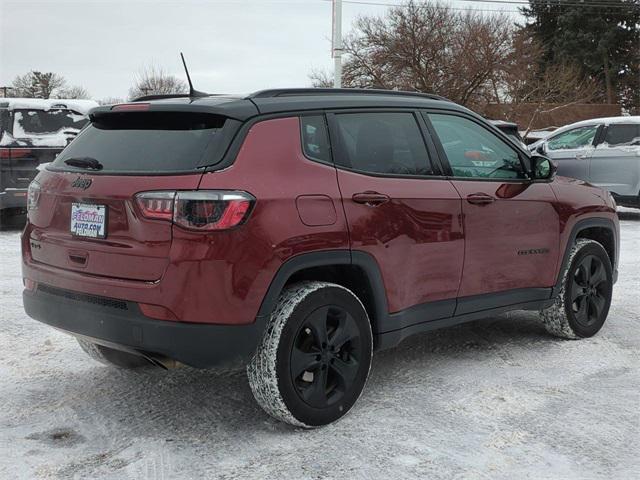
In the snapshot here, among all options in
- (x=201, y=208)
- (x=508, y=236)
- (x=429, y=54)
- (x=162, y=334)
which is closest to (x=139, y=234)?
(x=201, y=208)

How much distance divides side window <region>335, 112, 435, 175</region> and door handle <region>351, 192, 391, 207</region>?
16 cm

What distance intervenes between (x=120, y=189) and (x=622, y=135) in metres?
10.8

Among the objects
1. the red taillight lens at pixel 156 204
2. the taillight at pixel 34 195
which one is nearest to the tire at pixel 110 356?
the taillight at pixel 34 195

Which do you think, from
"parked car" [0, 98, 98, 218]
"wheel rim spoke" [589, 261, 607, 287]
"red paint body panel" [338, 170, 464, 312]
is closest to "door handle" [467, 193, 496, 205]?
"red paint body panel" [338, 170, 464, 312]

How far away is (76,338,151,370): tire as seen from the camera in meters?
4.13

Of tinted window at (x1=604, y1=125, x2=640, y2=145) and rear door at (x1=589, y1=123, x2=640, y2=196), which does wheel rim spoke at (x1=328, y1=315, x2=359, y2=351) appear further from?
tinted window at (x1=604, y1=125, x2=640, y2=145)

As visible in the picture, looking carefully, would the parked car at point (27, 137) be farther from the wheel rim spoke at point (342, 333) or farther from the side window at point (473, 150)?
the wheel rim spoke at point (342, 333)

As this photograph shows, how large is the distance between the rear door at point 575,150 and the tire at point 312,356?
392 inches

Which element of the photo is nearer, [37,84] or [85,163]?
[85,163]

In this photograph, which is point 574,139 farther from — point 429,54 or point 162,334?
point 429,54

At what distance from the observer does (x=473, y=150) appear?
4.52m

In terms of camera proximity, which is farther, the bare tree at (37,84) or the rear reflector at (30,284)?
the bare tree at (37,84)

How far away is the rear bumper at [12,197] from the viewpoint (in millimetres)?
10141

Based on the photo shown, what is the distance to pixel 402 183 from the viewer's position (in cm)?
389
